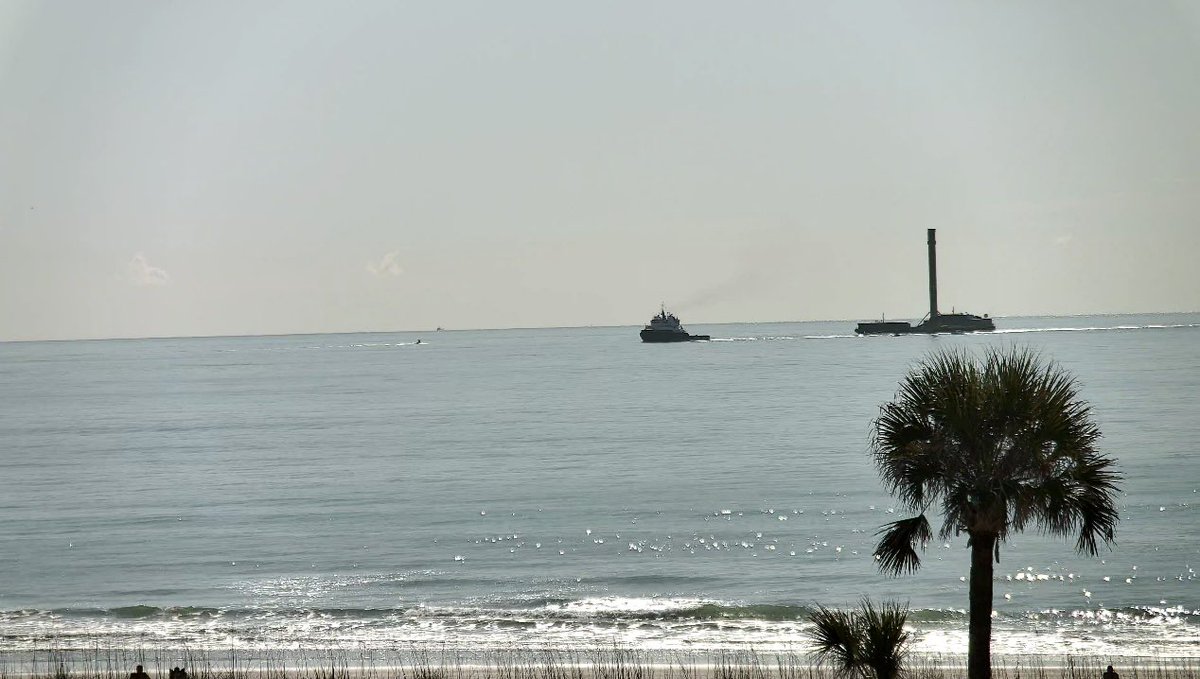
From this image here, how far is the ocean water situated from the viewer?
104 feet

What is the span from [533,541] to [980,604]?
28.3 metres

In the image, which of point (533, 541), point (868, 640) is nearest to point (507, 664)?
point (868, 640)

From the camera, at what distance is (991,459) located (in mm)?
17641

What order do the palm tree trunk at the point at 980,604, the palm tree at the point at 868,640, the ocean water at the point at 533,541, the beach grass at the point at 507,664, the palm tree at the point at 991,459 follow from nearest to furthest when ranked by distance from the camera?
the palm tree at the point at 991,459 → the palm tree at the point at 868,640 → the palm tree trunk at the point at 980,604 → the beach grass at the point at 507,664 → the ocean water at the point at 533,541

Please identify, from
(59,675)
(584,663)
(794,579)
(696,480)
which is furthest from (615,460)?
(59,675)

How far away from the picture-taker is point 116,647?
98.8 ft

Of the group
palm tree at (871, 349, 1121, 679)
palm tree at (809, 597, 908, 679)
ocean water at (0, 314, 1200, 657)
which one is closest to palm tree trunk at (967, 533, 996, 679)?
palm tree at (871, 349, 1121, 679)

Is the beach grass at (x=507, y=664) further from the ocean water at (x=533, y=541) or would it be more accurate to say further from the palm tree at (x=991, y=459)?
the palm tree at (x=991, y=459)

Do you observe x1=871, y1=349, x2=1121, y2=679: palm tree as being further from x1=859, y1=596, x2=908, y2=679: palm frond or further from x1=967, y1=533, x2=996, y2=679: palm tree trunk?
x1=859, y1=596, x2=908, y2=679: palm frond

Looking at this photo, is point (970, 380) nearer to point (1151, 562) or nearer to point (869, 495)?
point (1151, 562)

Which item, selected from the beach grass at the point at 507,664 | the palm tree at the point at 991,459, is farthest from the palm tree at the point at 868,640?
the beach grass at the point at 507,664

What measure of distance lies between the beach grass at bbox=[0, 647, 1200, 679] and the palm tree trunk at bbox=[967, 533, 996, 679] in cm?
465

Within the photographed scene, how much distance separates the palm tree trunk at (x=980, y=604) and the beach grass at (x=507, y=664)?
4.65 m

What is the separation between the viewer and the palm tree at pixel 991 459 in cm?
1747
